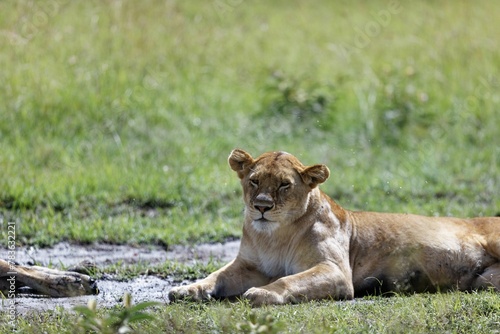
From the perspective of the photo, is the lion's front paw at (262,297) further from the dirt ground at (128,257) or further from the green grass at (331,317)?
the dirt ground at (128,257)

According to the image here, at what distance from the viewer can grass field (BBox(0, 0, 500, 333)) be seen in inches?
300

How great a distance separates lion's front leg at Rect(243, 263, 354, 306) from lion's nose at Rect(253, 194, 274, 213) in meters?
0.38

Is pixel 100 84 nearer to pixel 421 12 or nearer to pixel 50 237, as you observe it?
pixel 50 237

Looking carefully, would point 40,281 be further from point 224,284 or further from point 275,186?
point 275,186

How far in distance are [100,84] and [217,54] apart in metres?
1.85

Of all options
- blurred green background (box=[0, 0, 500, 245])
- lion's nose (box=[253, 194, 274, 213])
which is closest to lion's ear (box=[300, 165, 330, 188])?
lion's nose (box=[253, 194, 274, 213])

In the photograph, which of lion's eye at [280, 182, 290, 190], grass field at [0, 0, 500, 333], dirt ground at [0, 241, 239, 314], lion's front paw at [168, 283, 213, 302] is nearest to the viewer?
lion's front paw at [168, 283, 213, 302]

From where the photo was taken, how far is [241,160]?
5520mm

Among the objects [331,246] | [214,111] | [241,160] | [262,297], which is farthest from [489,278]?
[214,111]

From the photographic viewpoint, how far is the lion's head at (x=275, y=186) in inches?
209

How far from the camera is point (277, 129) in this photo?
944 cm

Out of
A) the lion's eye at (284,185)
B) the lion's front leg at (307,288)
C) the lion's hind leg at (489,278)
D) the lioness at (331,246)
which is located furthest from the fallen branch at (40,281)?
the lion's hind leg at (489,278)

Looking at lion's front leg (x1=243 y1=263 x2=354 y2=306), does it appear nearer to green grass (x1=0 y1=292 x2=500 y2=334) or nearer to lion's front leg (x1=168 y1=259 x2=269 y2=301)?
green grass (x1=0 y1=292 x2=500 y2=334)

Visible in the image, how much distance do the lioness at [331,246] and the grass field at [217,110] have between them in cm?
151
